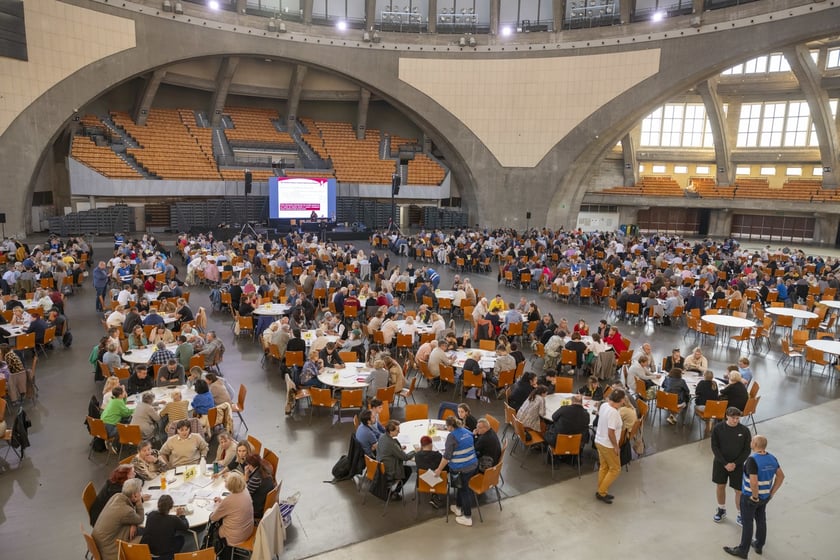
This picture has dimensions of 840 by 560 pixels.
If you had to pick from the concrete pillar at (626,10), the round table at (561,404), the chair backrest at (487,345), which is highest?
the concrete pillar at (626,10)

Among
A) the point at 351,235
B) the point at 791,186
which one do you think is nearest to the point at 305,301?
the point at 351,235

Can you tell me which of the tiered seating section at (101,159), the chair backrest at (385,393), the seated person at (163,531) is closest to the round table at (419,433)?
the chair backrest at (385,393)

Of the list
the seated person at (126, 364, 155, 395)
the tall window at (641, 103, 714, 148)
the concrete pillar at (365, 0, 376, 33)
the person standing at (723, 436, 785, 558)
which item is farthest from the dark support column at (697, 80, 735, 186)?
the seated person at (126, 364, 155, 395)

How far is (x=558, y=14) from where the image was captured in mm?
29375

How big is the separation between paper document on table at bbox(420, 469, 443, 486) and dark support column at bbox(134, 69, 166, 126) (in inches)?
1143

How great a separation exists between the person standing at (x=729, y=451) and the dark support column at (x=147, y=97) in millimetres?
30437

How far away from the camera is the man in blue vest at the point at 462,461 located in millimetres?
5941

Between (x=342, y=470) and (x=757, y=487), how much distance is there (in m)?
4.36

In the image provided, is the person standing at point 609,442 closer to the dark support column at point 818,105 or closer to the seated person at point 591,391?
the seated person at point 591,391

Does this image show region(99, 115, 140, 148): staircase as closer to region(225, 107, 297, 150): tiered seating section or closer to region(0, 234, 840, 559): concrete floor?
region(225, 107, 297, 150): tiered seating section

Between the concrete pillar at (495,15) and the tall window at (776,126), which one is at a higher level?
the concrete pillar at (495,15)

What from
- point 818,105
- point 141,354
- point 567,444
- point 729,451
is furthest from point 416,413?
point 818,105

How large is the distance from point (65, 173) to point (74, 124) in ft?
8.79

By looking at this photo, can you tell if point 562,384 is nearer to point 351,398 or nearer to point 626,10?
point 351,398
